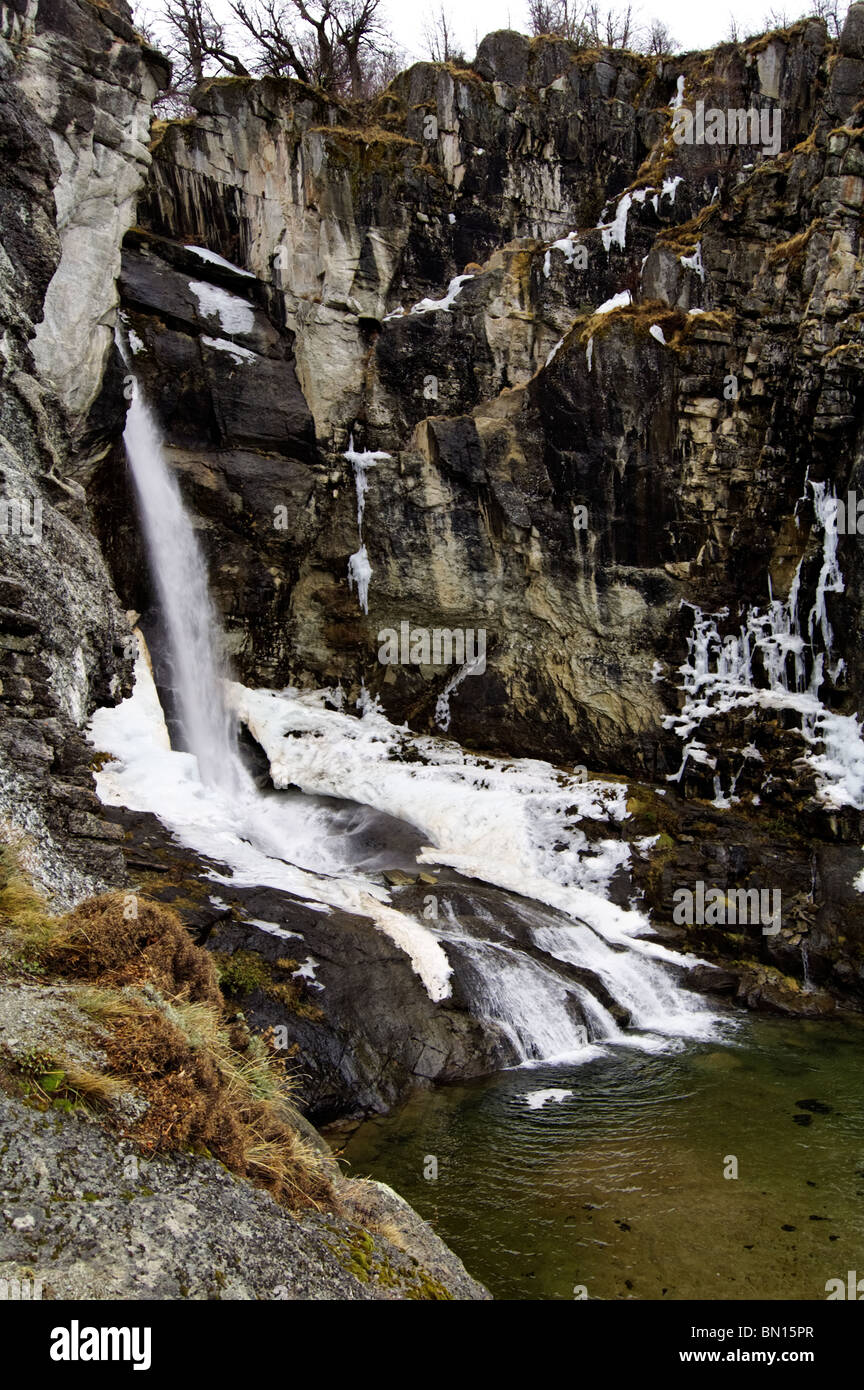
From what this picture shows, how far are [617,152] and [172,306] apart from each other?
16044 mm

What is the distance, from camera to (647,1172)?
1029 centimetres

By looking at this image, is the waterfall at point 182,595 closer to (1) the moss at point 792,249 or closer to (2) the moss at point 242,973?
(2) the moss at point 242,973

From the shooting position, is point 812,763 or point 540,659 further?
point 540,659

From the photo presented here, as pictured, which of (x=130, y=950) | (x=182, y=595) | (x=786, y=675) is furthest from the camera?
(x=182, y=595)

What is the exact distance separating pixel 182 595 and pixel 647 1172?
61.5 ft

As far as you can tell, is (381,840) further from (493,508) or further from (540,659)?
(493,508)

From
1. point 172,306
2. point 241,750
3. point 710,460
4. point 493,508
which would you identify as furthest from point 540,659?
point 172,306

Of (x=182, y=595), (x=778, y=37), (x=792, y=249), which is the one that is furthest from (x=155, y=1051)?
(x=778, y=37)

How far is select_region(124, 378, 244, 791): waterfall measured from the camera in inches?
922

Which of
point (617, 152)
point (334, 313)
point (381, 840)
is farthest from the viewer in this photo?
point (617, 152)

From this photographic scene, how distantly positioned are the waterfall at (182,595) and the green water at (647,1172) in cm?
1301

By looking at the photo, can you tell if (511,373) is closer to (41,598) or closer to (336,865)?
(336,865)

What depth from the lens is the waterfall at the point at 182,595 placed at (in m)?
23.4

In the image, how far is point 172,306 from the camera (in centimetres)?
2456
